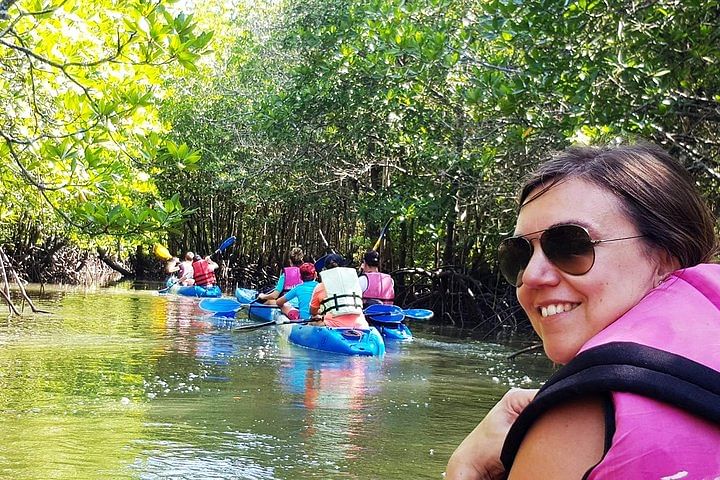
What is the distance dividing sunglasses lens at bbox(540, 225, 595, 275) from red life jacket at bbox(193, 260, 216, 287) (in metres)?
21.8

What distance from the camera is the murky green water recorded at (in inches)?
219

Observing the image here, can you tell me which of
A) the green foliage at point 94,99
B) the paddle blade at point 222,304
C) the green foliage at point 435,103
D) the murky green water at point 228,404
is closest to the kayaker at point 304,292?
the murky green water at point 228,404

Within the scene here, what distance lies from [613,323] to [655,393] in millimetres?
163

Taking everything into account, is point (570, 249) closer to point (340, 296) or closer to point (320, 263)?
point (340, 296)

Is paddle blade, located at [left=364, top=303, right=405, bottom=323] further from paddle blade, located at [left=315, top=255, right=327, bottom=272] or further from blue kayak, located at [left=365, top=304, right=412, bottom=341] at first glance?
paddle blade, located at [left=315, top=255, right=327, bottom=272]

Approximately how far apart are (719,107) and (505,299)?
896 cm

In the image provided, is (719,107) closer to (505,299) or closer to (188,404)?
(188,404)

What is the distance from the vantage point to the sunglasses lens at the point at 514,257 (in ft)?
4.52

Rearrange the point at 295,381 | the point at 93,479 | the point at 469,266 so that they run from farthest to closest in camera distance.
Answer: the point at 469,266, the point at 295,381, the point at 93,479

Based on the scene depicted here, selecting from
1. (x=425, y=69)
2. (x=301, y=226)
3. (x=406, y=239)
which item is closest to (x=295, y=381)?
(x=425, y=69)

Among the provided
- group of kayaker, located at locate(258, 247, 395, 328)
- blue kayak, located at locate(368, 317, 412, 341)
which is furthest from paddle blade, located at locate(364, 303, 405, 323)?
group of kayaker, located at locate(258, 247, 395, 328)

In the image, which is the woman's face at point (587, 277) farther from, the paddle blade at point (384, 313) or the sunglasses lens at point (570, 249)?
the paddle blade at point (384, 313)

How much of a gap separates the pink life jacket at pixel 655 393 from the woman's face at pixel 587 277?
21 cm

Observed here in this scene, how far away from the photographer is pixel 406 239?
19.7 metres
